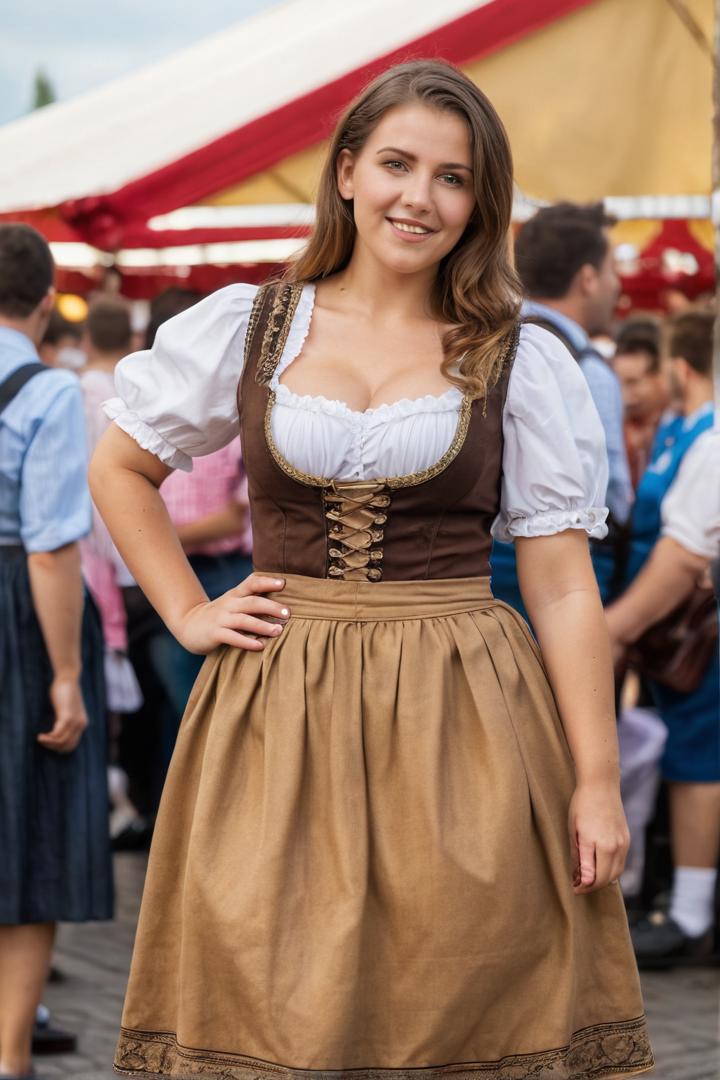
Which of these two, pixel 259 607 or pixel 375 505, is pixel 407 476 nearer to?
pixel 375 505

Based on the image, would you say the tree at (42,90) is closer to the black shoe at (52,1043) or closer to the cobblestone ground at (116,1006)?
the cobblestone ground at (116,1006)

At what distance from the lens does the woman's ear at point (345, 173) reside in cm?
252

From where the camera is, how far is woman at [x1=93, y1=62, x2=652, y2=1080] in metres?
2.24

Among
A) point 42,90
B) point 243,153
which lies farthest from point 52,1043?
point 42,90

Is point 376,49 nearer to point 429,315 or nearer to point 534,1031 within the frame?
point 429,315

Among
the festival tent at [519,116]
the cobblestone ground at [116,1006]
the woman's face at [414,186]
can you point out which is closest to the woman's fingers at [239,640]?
the woman's face at [414,186]

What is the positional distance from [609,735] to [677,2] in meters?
3.89

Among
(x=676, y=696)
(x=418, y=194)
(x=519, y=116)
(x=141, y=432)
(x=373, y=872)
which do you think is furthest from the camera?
(x=519, y=116)

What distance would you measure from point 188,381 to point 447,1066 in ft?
3.54

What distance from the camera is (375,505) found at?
2.32 metres

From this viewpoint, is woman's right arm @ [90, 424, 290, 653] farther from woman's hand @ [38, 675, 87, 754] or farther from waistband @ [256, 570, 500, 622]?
woman's hand @ [38, 675, 87, 754]

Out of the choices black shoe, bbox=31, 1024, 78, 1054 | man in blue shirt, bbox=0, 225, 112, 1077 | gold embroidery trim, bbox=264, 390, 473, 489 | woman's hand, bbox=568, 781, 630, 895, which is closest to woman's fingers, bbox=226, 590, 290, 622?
gold embroidery trim, bbox=264, 390, 473, 489

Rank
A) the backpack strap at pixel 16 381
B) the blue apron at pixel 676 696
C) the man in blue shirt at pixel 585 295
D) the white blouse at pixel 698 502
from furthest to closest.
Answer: the blue apron at pixel 676 696 → the white blouse at pixel 698 502 → the man in blue shirt at pixel 585 295 → the backpack strap at pixel 16 381

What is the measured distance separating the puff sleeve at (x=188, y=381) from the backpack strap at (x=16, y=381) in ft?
4.01
